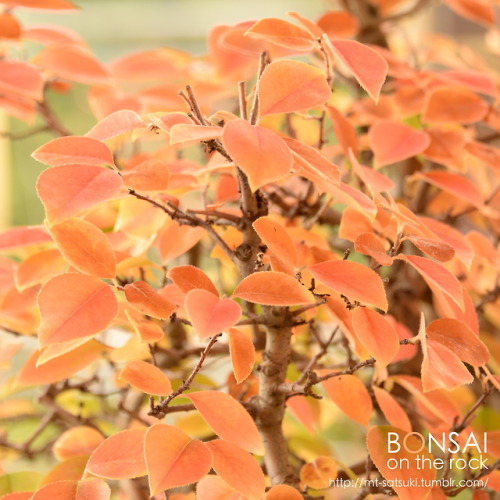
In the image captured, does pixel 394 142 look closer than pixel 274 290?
No

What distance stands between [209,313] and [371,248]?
11 centimetres

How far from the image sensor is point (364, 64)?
1.24 feet

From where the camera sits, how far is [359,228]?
1.50 ft

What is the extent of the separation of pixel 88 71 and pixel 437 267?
37 cm

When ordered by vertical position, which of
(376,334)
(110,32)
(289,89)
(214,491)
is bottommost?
(110,32)

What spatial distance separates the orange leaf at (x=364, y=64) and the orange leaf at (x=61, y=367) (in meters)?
0.24

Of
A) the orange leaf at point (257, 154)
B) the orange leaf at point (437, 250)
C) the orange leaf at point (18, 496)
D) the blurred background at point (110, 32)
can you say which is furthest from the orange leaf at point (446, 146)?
the blurred background at point (110, 32)

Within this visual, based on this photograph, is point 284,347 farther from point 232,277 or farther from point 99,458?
point 232,277

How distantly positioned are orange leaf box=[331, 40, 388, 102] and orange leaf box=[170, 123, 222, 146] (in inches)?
3.4

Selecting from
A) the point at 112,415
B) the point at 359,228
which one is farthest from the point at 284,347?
the point at 112,415

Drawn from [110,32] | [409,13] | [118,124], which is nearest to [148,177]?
[118,124]

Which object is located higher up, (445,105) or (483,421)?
(445,105)

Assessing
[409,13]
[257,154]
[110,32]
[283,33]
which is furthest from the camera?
[110,32]

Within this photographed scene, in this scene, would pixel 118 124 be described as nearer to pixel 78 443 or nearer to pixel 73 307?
pixel 73 307
